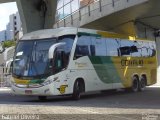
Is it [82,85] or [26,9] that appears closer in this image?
[82,85]

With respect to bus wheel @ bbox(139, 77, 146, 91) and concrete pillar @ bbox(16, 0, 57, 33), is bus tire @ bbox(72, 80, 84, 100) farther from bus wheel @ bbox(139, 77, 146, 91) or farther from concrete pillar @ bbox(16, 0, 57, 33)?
concrete pillar @ bbox(16, 0, 57, 33)

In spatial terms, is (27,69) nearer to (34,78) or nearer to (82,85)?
(34,78)

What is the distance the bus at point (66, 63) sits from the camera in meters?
19.8

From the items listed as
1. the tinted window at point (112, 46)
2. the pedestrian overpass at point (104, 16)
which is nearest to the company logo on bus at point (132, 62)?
the tinted window at point (112, 46)

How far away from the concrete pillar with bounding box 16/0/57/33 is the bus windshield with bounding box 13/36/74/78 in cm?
1118

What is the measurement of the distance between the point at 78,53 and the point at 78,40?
1.94 feet

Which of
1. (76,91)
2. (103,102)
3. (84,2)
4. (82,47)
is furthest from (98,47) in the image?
(84,2)

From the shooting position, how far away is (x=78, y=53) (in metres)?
21.1

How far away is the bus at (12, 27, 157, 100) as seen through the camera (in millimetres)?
19781

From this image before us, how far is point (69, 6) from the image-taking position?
3841 centimetres

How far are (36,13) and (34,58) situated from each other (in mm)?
12583

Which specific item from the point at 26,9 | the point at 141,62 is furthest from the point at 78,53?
the point at 26,9

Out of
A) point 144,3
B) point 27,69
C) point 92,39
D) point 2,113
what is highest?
point 144,3

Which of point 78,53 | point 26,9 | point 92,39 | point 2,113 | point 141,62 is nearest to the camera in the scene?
point 2,113
